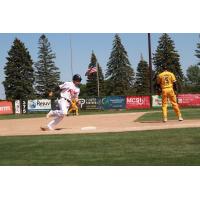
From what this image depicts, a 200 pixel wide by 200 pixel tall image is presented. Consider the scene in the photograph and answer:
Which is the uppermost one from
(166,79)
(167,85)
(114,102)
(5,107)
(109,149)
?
(166,79)

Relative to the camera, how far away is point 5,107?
35.1 metres

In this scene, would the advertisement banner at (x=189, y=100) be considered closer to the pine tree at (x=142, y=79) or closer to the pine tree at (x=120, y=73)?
the pine tree at (x=120, y=73)

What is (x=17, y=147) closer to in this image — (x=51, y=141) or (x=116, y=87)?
(x=51, y=141)

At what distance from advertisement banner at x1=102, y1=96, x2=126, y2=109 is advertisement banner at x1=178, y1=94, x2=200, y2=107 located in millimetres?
4120

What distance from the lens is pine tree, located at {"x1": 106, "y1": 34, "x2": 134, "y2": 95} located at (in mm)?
42094

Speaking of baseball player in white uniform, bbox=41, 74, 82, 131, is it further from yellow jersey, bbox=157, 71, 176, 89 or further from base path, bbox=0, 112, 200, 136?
yellow jersey, bbox=157, 71, 176, 89

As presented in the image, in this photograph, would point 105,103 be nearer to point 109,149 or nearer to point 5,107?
point 5,107

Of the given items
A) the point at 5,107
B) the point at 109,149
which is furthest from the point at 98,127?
the point at 5,107

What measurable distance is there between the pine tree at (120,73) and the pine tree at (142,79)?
4.74 ft

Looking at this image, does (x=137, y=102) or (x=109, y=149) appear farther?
(x=137, y=102)

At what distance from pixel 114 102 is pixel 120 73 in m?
13.7

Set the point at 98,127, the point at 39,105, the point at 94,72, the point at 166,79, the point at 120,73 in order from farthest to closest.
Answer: the point at 120,73 < the point at 39,105 < the point at 94,72 < the point at 166,79 < the point at 98,127
